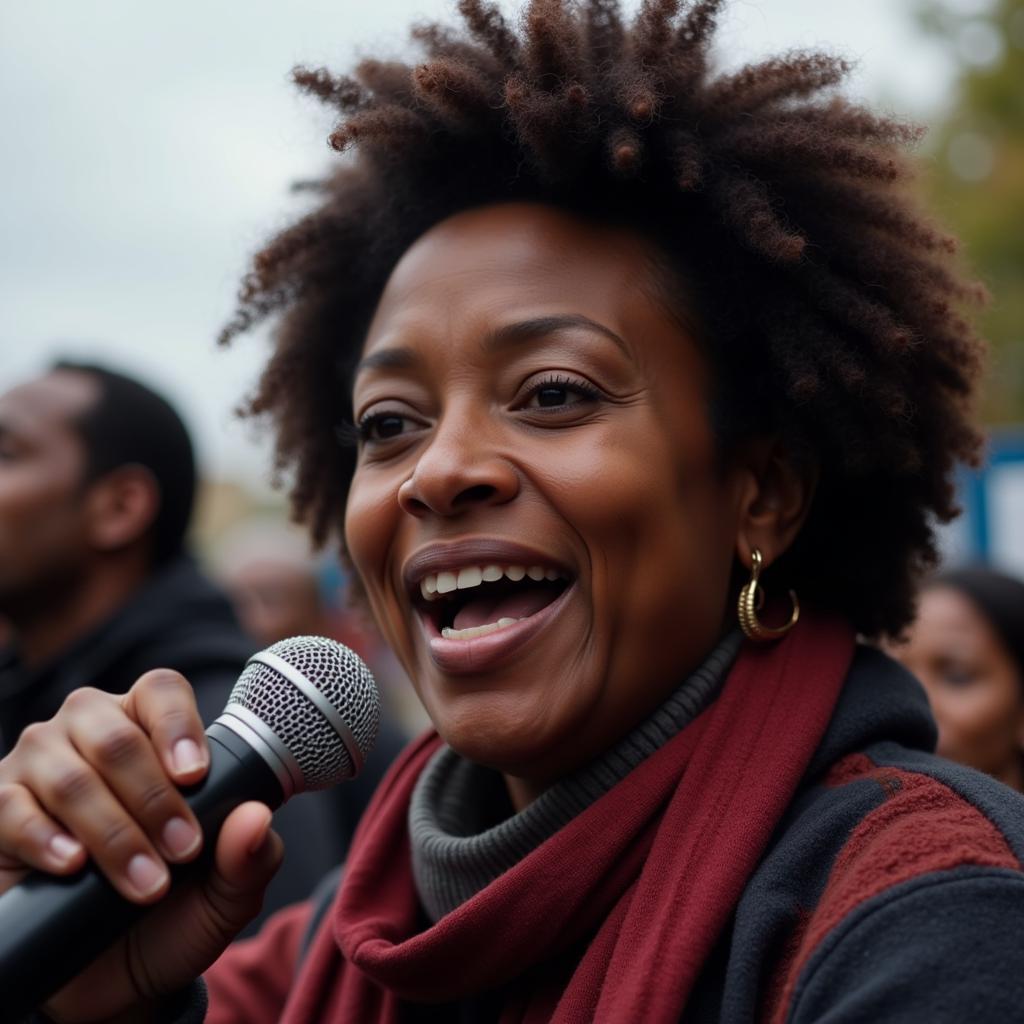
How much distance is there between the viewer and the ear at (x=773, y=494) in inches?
89.8

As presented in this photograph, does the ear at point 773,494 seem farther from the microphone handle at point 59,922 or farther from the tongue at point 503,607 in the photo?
the microphone handle at point 59,922

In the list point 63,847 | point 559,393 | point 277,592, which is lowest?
point 277,592

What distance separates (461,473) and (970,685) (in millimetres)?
3005

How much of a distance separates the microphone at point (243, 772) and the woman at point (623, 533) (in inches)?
2.6

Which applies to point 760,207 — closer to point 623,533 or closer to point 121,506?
point 623,533

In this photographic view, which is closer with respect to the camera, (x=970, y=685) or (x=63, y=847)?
(x=63, y=847)

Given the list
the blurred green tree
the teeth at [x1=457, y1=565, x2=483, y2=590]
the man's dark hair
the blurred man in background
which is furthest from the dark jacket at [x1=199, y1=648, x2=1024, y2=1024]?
the blurred green tree

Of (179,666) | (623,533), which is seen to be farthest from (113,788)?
(179,666)

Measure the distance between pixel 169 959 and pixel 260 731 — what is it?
44 cm

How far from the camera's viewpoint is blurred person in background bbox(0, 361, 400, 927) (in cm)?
442

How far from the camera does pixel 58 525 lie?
455 cm

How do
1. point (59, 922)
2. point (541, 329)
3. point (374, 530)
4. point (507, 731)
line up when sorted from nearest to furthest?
point (59, 922) < point (507, 731) < point (541, 329) < point (374, 530)

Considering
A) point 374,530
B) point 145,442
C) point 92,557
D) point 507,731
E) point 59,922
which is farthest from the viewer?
point 145,442

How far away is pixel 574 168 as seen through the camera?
7.29 ft
